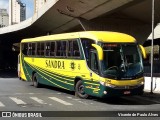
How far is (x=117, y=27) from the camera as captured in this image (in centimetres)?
4275

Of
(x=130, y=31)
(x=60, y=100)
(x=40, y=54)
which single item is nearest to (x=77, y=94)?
(x=60, y=100)

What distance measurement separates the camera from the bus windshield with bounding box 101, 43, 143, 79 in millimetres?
16812

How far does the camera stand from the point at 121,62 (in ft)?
56.2

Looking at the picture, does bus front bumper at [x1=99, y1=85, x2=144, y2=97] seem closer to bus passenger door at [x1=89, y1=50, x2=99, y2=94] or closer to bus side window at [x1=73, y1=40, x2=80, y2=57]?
bus passenger door at [x1=89, y1=50, x2=99, y2=94]

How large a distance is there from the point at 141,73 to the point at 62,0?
763 inches

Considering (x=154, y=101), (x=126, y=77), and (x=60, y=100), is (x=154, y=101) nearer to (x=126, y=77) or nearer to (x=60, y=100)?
(x=126, y=77)

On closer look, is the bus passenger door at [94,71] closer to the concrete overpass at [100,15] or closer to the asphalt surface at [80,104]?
the asphalt surface at [80,104]

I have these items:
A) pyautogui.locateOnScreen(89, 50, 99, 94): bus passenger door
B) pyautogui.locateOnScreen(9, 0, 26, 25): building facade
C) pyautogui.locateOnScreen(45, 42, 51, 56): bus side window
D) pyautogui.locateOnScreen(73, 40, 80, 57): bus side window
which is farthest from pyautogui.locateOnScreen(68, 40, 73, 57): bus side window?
pyautogui.locateOnScreen(9, 0, 26, 25): building facade

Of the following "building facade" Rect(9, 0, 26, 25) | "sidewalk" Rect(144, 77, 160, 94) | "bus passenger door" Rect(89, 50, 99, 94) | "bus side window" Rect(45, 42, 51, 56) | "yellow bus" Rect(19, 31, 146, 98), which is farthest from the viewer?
"building facade" Rect(9, 0, 26, 25)

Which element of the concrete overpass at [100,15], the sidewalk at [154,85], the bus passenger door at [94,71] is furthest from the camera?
the concrete overpass at [100,15]

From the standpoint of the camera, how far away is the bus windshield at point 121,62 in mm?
16812

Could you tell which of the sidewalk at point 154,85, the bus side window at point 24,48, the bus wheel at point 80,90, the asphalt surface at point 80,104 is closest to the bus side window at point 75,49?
the bus wheel at point 80,90

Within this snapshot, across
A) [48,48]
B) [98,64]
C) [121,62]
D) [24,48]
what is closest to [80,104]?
[98,64]

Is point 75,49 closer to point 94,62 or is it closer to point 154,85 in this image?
point 94,62
